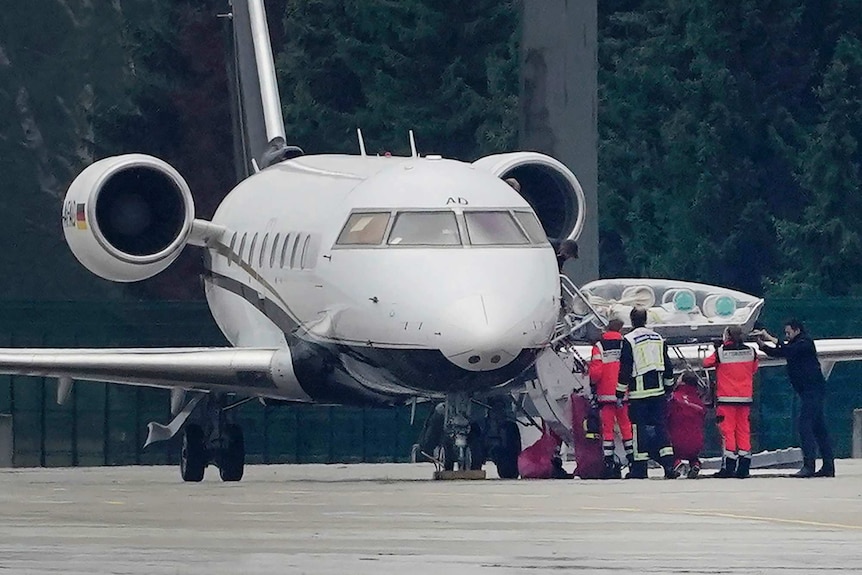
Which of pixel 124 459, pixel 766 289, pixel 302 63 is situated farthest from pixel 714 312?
pixel 302 63

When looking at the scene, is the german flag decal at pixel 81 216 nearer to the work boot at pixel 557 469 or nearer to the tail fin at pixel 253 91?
the tail fin at pixel 253 91

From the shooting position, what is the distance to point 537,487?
1858 centimetres

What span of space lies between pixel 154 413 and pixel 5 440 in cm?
250

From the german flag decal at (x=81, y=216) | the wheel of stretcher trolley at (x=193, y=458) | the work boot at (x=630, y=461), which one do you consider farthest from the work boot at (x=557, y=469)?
the german flag decal at (x=81, y=216)

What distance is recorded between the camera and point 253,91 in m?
27.7

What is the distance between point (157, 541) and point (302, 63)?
38221mm

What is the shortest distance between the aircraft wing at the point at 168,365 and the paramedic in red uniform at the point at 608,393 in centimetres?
278

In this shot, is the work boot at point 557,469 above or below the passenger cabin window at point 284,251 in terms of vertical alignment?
below

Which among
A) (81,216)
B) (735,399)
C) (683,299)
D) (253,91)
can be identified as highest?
(253,91)

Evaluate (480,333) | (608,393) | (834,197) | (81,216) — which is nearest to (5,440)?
(81,216)

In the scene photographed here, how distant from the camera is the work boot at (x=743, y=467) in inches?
837

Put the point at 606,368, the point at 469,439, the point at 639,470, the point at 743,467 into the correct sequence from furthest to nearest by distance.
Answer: the point at 743,467 → the point at 606,368 → the point at 639,470 → the point at 469,439

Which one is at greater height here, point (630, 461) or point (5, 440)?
point (5, 440)

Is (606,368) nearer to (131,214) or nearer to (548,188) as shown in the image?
(548,188)
